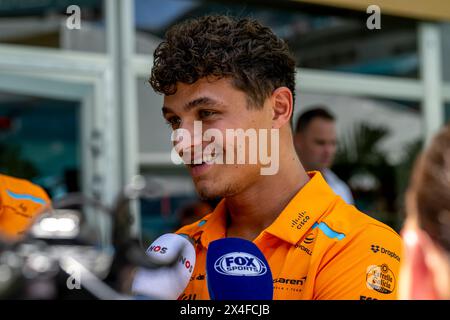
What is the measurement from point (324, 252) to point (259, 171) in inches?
10.2

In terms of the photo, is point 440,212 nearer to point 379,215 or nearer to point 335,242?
point 335,242

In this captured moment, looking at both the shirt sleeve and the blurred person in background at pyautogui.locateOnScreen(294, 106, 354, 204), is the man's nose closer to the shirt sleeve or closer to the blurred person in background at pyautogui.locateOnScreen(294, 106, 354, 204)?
Answer: the shirt sleeve

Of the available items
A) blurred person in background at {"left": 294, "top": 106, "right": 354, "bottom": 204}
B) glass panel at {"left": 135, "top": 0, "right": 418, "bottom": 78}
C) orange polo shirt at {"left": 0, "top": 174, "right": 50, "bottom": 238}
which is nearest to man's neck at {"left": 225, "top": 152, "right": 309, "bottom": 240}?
orange polo shirt at {"left": 0, "top": 174, "right": 50, "bottom": 238}

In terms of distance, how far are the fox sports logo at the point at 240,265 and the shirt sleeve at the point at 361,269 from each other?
119mm

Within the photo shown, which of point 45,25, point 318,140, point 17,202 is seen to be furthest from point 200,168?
point 45,25

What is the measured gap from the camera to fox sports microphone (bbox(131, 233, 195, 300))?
988 mm

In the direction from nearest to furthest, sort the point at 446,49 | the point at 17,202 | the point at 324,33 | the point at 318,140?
the point at 17,202 → the point at 318,140 → the point at 324,33 → the point at 446,49

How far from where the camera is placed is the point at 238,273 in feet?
4.42

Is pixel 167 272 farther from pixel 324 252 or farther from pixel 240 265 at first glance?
pixel 324 252

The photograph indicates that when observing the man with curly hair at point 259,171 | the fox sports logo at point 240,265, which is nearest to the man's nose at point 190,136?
the man with curly hair at point 259,171

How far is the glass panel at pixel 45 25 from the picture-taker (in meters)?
4.09

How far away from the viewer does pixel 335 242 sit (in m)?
1.43

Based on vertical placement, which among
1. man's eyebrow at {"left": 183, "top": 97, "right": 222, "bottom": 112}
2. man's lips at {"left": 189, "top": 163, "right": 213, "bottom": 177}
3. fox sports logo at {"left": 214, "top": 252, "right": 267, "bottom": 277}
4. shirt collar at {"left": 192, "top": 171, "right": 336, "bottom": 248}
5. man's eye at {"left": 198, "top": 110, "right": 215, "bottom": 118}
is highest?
man's eyebrow at {"left": 183, "top": 97, "right": 222, "bottom": 112}
